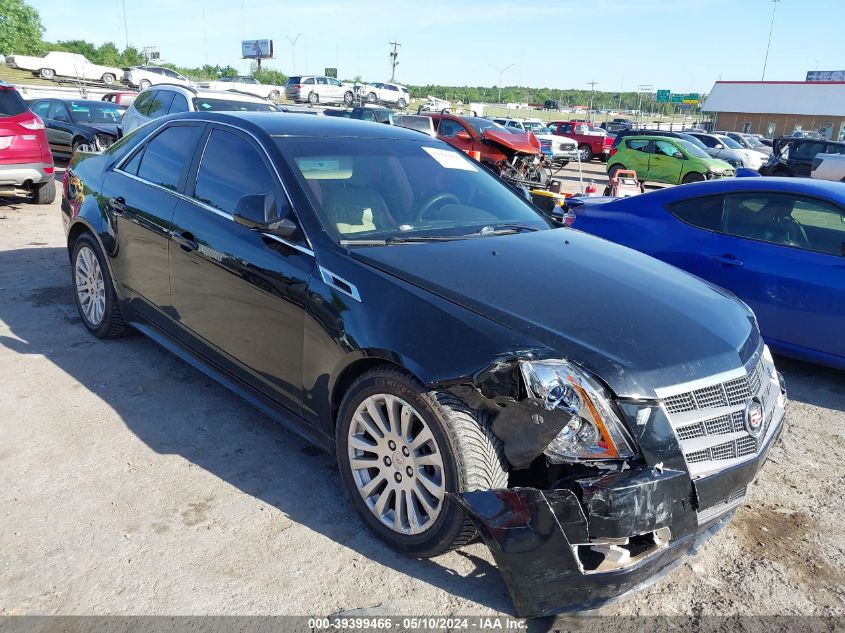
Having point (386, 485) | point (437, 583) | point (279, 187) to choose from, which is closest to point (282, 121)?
point (279, 187)

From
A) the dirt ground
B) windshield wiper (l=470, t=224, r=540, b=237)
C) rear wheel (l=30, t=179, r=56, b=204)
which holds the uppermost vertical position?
windshield wiper (l=470, t=224, r=540, b=237)

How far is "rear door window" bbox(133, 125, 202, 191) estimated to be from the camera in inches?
168

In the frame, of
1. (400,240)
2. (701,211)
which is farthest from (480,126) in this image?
(400,240)

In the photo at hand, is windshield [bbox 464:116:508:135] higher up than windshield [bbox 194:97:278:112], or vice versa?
windshield [bbox 194:97:278:112]

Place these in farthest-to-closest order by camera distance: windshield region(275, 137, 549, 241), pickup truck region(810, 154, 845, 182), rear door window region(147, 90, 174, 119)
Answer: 1. pickup truck region(810, 154, 845, 182)
2. rear door window region(147, 90, 174, 119)
3. windshield region(275, 137, 549, 241)

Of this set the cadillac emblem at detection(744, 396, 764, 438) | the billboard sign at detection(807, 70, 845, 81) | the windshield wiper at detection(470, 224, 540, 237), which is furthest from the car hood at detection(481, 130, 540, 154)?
the billboard sign at detection(807, 70, 845, 81)

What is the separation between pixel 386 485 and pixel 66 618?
127cm

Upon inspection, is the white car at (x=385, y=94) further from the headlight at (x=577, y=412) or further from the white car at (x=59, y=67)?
the headlight at (x=577, y=412)

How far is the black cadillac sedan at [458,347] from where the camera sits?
7.89 feet

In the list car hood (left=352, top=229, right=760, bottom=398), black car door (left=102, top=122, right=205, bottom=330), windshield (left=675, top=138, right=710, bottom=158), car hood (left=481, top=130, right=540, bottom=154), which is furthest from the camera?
windshield (left=675, top=138, right=710, bottom=158)

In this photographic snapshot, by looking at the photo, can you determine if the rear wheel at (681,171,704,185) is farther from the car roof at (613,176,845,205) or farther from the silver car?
the silver car

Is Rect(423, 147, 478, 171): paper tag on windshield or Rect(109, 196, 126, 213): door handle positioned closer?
Rect(423, 147, 478, 171): paper tag on windshield

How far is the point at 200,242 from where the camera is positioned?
3.85 metres

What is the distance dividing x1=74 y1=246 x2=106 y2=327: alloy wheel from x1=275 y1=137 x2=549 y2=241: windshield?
7.20 feet
